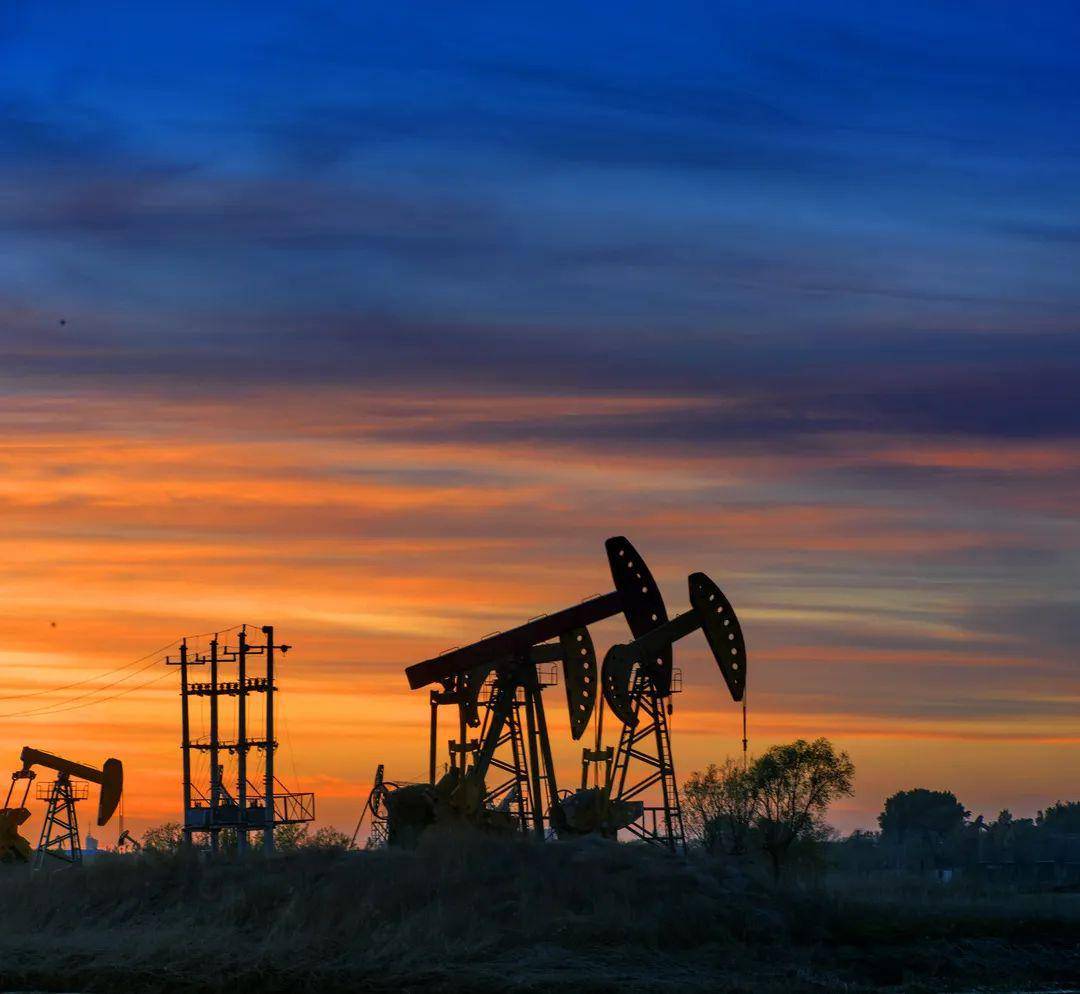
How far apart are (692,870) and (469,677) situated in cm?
1239

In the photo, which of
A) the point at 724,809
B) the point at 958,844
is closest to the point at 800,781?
the point at 724,809

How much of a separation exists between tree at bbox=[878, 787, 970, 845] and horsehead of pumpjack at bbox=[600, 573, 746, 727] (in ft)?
393

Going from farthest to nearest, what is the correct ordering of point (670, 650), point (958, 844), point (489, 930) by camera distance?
point (958, 844)
point (670, 650)
point (489, 930)

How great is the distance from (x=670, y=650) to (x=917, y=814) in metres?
127

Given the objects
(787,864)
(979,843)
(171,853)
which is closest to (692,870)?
(171,853)

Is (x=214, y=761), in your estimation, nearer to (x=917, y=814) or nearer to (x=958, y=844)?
(x=958, y=844)

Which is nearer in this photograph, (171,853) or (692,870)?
(692,870)

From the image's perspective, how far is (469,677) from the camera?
2484 inches

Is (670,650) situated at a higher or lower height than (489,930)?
higher

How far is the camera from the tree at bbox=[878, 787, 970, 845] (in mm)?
178625

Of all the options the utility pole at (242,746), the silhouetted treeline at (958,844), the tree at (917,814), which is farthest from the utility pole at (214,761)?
the tree at (917,814)

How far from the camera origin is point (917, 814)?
18350cm

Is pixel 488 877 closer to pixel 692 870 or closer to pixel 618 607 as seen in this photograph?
pixel 692 870

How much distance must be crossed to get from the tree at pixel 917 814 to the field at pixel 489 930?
123m
